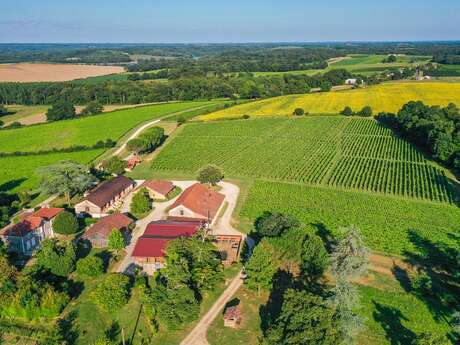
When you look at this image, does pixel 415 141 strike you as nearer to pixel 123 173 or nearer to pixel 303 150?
pixel 303 150

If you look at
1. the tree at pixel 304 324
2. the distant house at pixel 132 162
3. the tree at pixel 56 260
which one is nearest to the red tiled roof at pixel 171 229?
the tree at pixel 56 260

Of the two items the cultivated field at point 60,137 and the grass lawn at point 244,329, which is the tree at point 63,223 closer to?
the cultivated field at point 60,137

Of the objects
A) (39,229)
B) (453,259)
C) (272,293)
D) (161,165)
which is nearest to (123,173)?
(161,165)

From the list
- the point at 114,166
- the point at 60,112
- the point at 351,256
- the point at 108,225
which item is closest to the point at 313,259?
the point at 351,256

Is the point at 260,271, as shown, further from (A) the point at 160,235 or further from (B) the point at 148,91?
(B) the point at 148,91

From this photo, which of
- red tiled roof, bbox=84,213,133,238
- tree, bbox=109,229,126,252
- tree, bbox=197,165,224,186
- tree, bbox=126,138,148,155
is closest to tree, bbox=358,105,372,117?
tree, bbox=126,138,148,155

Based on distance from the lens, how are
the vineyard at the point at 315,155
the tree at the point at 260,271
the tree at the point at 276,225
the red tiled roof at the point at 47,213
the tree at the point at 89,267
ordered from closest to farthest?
the tree at the point at 260,271
the tree at the point at 89,267
the tree at the point at 276,225
the red tiled roof at the point at 47,213
the vineyard at the point at 315,155
